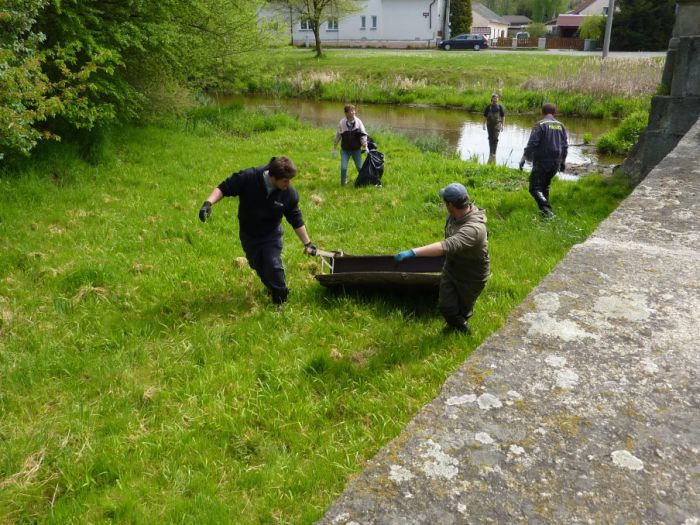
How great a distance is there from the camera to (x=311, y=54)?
44000 millimetres

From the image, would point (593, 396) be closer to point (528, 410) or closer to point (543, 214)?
point (528, 410)

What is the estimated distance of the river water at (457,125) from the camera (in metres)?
17.7

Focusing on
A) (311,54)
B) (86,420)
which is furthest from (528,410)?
(311,54)

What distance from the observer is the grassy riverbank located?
25.1 meters

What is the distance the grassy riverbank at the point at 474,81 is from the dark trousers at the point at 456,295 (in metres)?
16.1

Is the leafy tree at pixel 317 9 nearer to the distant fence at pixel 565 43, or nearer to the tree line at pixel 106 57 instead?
the distant fence at pixel 565 43

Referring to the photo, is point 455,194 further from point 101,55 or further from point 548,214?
point 101,55

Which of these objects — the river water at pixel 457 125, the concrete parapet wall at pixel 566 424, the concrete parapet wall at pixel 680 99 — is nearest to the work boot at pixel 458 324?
the concrete parapet wall at pixel 566 424

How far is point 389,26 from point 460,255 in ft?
178

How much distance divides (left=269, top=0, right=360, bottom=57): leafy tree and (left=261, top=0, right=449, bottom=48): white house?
6.97 m

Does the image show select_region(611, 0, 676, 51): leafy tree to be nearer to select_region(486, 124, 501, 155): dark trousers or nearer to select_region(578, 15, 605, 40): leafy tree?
select_region(578, 15, 605, 40): leafy tree

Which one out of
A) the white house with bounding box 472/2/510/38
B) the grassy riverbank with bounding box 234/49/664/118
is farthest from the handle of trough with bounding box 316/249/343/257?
the white house with bounding box 472/2/510/38

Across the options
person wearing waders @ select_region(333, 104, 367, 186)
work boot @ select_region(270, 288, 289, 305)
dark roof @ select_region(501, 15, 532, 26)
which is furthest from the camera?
dark roof @ select_region(501, 15, 532, 26)

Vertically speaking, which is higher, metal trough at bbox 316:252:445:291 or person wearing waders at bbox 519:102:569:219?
person wearing waders at bbox 519:102:569:219
